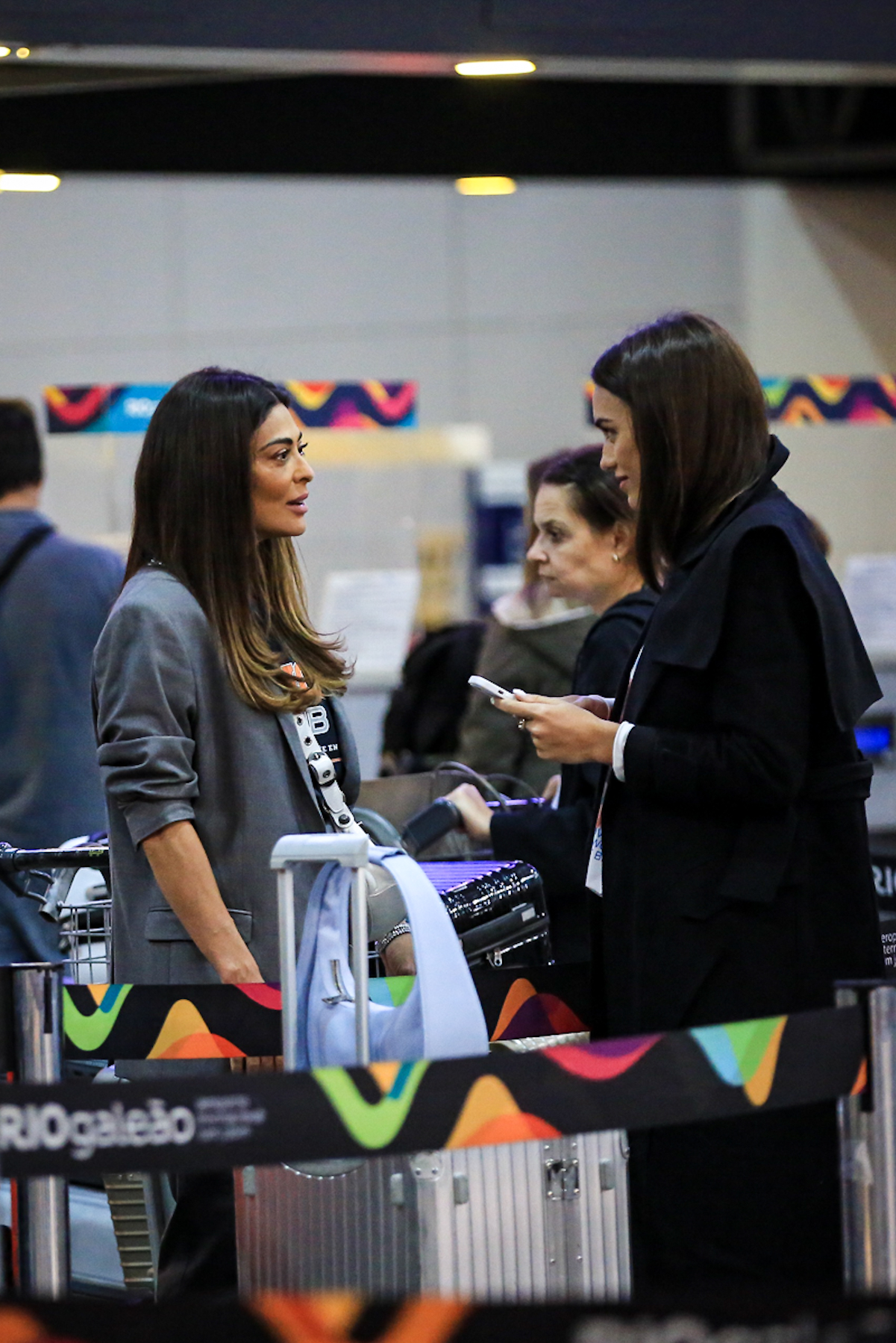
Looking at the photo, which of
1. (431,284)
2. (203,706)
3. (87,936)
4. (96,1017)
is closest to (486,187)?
(431,284)

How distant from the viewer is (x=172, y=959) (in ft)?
7.89

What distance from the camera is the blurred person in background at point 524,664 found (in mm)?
4078

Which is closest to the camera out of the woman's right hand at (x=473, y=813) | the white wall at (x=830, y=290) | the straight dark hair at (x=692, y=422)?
the straight dark hair at (x=692, y=422)

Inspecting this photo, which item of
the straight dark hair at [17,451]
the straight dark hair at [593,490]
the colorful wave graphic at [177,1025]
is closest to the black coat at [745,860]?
the colorful wave graphic at [177,1025]

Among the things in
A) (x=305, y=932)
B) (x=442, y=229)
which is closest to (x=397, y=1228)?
(x=305, y=932)

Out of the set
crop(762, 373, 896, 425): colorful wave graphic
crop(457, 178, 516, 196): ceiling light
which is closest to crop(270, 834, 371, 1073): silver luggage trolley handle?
crop(762, 373, 896, 425): colorful wave graphic

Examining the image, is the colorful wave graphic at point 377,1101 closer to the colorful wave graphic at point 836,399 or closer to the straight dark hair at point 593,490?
the straight dark hair at point 593,490

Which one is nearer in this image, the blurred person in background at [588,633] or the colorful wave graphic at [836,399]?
the blurred person in background at [588,633]

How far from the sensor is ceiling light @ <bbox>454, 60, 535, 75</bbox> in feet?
12.2

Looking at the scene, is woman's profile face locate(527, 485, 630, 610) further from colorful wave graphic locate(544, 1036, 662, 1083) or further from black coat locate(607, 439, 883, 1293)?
colorful wave graphic locate(544, 1036, 662, 1083)

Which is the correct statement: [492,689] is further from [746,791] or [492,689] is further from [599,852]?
[746,791]

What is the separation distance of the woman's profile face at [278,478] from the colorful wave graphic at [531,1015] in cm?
78

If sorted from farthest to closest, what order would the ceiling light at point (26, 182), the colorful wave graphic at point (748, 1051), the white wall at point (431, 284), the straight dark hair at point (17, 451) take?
the white wall at point (431, 284) → the ceiling light at point (26, 182) → the straight dark hair at point (17, 451) → the colorful wave graphic at point (748, 1051)

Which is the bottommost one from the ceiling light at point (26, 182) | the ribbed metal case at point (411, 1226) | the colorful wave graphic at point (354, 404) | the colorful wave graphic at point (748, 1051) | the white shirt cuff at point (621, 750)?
the ribbed metal case at point (411, 1226)
